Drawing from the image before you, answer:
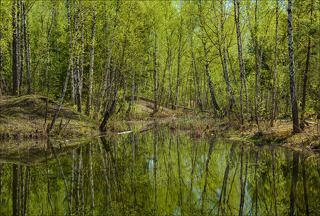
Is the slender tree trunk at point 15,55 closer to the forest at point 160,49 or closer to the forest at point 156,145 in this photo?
the forest at point 160,49

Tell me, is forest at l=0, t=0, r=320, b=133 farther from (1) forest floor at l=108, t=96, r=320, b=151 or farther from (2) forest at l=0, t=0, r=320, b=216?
(1) forest floor at l=108, t=96, r=320, b=151

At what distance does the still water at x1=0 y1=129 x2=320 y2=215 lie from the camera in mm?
8773

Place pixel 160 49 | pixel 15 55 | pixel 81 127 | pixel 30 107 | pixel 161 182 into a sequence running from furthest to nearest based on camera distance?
pixel 160 49 < pixel 15 55 < pixel 81 127 < pixel 30 107 < pixel 161 182

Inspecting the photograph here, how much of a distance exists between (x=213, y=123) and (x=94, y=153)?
38.0 ft

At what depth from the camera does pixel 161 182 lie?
11602mm

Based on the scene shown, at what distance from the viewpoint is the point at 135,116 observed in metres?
40.0

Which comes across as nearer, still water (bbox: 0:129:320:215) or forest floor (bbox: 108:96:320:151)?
still water (bbox: 0:129:320:215)

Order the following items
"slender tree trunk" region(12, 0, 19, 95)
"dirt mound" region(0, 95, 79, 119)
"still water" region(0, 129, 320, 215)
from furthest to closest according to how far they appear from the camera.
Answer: "slender tree trunk" region(12, 0, 19, 95), "dirt mound" region(0, 95, 79, 119), "still water" region(0, 129, 320, 215)

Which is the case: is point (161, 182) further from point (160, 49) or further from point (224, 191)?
point (160, 49)

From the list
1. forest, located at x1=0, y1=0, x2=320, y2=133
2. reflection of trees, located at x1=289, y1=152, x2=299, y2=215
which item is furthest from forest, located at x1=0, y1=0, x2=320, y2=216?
forest, located at x1=0, y1=0, x2=320, y2=133

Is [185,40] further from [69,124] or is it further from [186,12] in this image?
[69,124]

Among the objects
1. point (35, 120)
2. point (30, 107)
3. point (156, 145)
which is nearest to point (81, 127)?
point (35, 120)

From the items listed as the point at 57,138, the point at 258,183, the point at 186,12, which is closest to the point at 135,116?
the point at 186,12

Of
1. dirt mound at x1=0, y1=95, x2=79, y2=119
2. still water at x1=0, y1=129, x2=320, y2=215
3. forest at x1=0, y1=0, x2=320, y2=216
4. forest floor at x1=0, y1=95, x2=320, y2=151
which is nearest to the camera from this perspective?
still water at x1=0, y1=129, x2=320, y2=215
